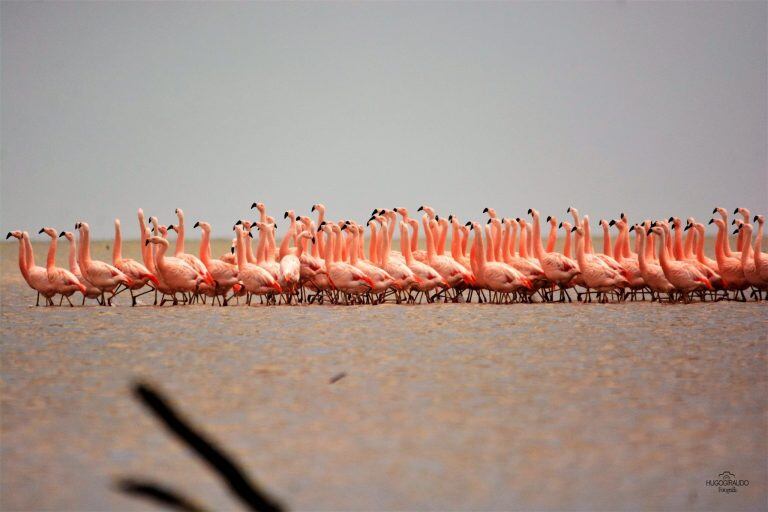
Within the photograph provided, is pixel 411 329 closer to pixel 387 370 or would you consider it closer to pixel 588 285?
pixel 387 370

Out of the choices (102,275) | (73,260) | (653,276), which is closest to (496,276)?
(653,276)

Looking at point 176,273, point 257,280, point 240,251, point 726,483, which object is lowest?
point 726,483

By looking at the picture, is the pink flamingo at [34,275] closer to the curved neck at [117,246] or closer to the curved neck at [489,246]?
the curved neck at [117,246]

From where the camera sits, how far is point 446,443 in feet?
17.0

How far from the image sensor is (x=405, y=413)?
5930 mm

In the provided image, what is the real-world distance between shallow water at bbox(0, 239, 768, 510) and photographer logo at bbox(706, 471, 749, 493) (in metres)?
0.04

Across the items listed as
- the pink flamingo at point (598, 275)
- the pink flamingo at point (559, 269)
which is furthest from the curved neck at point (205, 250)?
the pink flamingo at point (598, 275)

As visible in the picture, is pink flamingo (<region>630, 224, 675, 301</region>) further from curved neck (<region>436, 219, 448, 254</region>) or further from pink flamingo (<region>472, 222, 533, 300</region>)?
curved neck (<region>436, 219, 448, 254</region>)

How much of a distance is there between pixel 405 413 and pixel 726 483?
2096mm

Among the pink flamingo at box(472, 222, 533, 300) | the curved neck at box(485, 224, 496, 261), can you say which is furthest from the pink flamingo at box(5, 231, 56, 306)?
the curved neck at box(485, 224, 496, 261)

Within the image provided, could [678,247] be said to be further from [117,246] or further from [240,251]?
[117,246]

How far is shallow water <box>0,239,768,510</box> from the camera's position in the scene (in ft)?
14.5

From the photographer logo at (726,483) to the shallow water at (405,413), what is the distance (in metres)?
0.04

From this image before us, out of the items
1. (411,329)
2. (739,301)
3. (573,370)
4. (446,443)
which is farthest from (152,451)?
(739,301)
